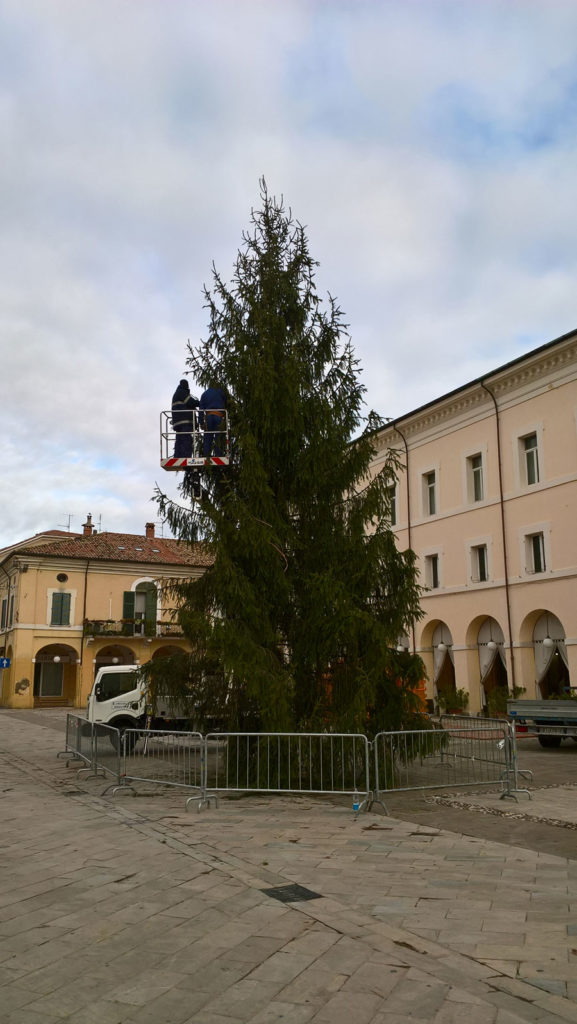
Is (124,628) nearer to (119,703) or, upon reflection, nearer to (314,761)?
(119,703)

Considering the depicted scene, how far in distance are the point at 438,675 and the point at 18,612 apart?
24.9 metres

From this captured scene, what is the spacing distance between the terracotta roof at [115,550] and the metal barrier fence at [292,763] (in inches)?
1277

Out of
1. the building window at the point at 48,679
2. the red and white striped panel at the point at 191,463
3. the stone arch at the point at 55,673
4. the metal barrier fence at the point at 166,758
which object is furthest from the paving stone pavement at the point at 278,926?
the building window at the point at 48,679

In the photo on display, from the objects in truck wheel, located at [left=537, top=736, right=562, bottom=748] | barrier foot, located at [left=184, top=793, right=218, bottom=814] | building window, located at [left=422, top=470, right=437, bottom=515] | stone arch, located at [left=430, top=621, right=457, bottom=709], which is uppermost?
building window, located at [left=422, top=470, right=437, bottom=515]

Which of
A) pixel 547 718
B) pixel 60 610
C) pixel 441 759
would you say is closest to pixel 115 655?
pixel 60 610

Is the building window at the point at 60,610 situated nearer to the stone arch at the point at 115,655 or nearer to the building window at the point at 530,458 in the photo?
the stone arch at the point at 115,655

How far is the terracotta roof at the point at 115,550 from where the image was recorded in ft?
153

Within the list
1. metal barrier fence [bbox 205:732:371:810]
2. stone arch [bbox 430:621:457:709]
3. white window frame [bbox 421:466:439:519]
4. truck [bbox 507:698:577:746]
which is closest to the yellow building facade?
white window frame [bbox 421:466:439:519]

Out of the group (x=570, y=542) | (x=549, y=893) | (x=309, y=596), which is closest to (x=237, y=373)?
(x=309, y=596)

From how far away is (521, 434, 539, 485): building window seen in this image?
27.1 m

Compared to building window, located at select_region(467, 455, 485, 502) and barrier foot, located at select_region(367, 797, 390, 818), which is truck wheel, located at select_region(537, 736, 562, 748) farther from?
barrier foot, located at select_region(367, 797, 390, 818)

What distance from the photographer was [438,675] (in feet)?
104

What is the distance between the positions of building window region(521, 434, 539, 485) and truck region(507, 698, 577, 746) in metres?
9.26

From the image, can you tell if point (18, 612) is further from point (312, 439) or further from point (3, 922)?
point (3, 922)
